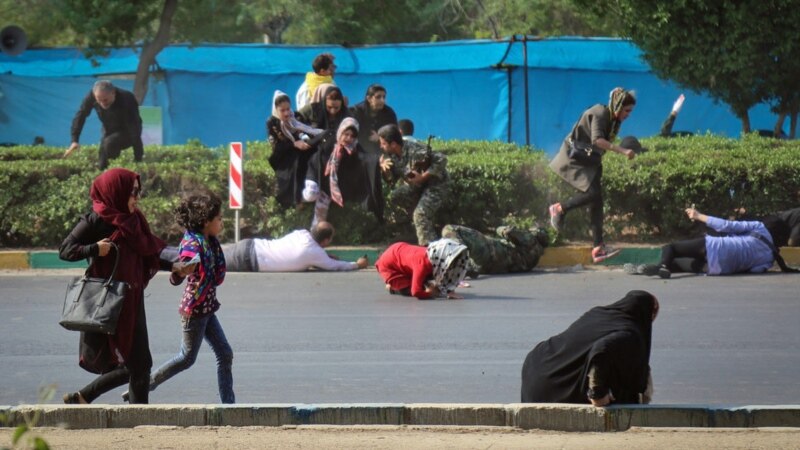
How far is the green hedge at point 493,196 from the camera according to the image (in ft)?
47.8

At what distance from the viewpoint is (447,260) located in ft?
36.9

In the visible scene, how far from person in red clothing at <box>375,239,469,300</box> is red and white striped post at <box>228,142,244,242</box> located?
2990mm

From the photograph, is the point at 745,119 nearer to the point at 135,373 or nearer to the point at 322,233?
the point at 322,233

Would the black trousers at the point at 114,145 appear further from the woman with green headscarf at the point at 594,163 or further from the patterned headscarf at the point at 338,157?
the woman with green headscarf at the point at 594,163

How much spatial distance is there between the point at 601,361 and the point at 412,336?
126 inches

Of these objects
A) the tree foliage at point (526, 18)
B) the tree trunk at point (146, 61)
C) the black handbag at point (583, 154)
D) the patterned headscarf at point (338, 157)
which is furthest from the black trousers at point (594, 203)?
the tree foliage at point (526, 18)

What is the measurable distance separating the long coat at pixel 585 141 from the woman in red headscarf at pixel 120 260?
7.85 metres

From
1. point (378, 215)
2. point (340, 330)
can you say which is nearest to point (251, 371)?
point (340, 330)

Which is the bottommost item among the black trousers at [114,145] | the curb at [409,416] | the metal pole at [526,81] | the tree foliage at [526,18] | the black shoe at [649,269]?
the curb at [409,416]

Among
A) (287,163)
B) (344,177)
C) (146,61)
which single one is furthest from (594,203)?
(146,61)

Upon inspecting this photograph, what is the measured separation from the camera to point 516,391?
7.80m

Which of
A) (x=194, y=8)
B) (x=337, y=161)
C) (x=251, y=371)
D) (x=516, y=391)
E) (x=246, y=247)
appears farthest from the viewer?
(x=194, y=8)

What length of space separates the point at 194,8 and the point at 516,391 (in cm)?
2525

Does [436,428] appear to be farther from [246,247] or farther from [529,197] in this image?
[529,197]
